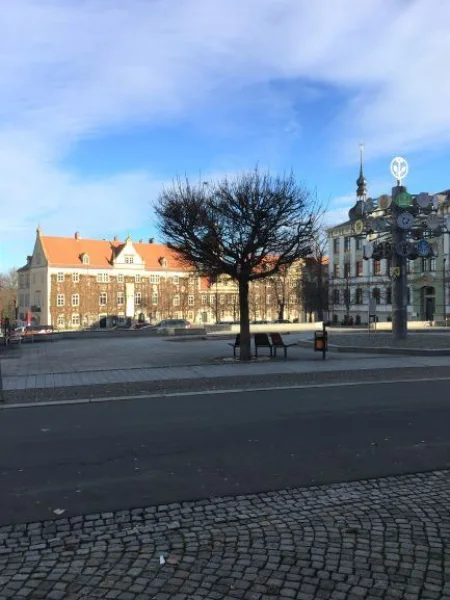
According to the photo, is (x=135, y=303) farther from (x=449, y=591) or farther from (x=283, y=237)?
(x=449, y=591)

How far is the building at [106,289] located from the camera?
92.1 metres

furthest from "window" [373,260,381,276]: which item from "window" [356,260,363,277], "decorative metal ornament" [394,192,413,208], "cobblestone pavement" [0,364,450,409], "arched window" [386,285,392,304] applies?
"cobblestone pavement" [0,364,450,409]

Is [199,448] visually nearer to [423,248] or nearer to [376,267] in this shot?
[423,248]

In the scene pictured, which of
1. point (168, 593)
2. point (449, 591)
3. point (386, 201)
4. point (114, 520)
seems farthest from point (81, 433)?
point (386, 201)

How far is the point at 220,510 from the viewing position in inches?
195

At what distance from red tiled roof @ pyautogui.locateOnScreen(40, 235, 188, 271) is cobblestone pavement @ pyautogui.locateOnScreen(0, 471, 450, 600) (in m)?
87.3

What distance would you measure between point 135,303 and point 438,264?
165 feet

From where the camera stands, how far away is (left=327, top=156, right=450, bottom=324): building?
71.7 metres

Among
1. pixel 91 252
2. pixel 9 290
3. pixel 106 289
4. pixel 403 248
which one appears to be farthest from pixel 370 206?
pixel 9 290

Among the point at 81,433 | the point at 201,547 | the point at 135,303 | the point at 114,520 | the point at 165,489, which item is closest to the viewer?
the point at 201,547

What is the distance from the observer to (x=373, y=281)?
79.9 metres

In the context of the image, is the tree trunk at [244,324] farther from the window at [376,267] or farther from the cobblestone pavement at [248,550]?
the window at [376,267]

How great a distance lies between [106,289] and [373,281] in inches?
1762

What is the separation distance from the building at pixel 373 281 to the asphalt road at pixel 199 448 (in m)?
59.0
